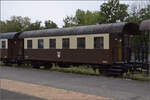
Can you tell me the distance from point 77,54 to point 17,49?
9.08m

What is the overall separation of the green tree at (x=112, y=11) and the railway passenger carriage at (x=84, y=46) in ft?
49.1

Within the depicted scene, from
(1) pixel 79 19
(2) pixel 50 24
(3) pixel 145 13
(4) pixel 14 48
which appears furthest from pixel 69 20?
(4) pixel 14 48

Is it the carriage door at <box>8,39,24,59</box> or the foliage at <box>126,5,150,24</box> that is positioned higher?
the foliage at <box>126,5,150,24</box>

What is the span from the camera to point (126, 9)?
35094mm

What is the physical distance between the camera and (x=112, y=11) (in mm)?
33688

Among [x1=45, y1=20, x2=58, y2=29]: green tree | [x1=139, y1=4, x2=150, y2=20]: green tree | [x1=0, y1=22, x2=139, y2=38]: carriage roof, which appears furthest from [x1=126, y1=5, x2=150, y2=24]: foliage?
[x1=45, y1=20, x2=58, y2=29]: green tree

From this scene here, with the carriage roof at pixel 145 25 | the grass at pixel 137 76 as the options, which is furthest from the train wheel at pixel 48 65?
the carriage roof at pixel 145 25

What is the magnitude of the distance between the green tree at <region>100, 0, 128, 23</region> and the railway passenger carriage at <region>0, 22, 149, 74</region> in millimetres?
14964

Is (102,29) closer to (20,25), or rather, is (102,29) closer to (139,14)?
(139,14)

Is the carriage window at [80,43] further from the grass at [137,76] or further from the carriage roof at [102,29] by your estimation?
the grass at [137,76]

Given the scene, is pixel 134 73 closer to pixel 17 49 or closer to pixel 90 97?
pixel 90 97

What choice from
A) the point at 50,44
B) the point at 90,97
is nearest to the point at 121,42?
the point at 50,44

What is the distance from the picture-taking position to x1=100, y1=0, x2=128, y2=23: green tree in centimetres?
3347

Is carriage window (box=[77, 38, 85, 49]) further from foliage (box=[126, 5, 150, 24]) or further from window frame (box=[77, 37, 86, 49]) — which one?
foliage (box=[126, 5, 150, 24])
